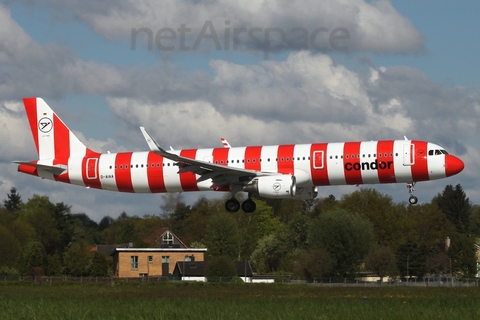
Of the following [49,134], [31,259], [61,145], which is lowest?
[31,259]

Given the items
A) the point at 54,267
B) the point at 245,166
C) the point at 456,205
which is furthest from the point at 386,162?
the point at 456,205

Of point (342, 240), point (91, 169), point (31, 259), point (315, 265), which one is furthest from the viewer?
point (342, 240)

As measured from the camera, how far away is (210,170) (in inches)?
2152

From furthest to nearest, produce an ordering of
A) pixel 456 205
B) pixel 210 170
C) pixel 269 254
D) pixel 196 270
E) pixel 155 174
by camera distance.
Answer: pixel 456 205 → pixel 269 254 → pixel 196 270 → pixel 155 174 → pixel 210 170

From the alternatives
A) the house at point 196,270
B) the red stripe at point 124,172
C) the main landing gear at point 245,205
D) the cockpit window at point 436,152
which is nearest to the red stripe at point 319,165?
the main landing gear at point 245,205

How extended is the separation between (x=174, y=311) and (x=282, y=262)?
9304cm

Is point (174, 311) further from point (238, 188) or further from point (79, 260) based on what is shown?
point (79, 260)

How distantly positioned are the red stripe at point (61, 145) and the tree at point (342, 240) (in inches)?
2192

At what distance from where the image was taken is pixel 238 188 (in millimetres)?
55625

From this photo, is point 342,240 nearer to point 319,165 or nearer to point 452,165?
point 319,165

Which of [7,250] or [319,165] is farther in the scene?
[7,250]

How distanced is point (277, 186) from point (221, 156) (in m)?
4.64

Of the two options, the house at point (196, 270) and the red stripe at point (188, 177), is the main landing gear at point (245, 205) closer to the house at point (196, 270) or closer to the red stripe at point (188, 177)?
the red stripe at point (188, 177)

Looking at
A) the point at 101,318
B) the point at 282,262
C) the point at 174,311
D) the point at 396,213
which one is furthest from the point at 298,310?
the point at 396,213
